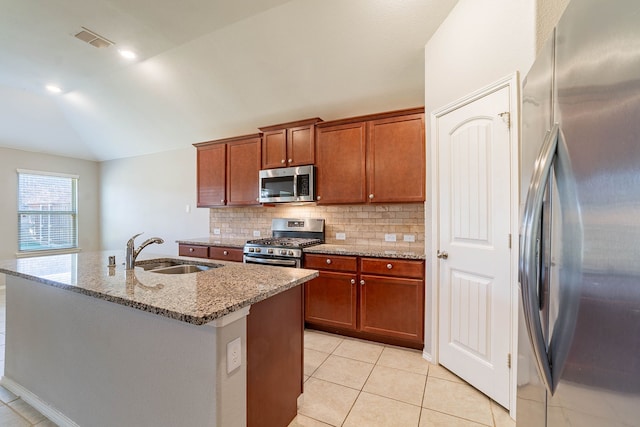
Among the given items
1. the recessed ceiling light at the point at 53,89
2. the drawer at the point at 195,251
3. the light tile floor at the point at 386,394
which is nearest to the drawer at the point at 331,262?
the light tile floor at the point at 386,394

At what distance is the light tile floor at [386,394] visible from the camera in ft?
5.51

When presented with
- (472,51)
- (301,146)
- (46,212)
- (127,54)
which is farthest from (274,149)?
(46,212)

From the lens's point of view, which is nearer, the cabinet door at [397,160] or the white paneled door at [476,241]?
the white paneled door at [476,241]

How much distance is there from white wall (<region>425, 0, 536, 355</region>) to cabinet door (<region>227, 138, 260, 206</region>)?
2.23m

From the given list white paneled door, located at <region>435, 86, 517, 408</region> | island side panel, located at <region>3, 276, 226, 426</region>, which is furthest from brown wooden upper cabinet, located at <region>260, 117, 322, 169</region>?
island side panel, located at <region>3, 276, 226, 426</region>

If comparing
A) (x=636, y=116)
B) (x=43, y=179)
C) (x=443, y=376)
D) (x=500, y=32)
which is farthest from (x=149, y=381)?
(x=43, y=179)

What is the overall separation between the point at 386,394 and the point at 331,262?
48.7 inches

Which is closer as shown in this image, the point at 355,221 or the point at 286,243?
the point at 286,243

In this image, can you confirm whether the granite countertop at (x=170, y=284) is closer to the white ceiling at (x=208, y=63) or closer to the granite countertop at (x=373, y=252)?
the granite countertop at (x=373, y=252)

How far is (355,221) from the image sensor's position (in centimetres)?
341

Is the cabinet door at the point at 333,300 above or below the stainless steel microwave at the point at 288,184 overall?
below

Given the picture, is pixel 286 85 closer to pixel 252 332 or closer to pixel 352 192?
pixel 352 192

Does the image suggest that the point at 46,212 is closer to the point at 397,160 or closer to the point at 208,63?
the point at 208,63

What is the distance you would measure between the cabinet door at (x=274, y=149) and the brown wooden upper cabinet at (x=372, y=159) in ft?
1.57
